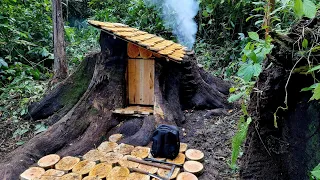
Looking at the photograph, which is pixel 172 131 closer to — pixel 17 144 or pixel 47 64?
pixel 17 144

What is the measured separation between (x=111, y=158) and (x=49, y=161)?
2.81ft

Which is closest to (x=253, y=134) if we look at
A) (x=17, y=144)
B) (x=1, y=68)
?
(x=17, y=144)

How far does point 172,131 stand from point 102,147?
3.87 ft

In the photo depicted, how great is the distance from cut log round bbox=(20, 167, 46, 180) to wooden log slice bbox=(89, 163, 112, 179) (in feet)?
2.17

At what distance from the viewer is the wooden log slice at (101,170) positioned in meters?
3.10

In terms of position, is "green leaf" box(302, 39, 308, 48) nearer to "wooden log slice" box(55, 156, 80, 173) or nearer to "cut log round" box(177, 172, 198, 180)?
"cut log round" box(177, 172, 198, 180)

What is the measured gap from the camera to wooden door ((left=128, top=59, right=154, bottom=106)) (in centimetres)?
492

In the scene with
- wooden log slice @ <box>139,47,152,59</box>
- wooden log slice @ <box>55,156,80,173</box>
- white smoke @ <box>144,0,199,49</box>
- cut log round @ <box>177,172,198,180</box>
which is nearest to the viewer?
cut log round @ <box>177,172,198,180</box>

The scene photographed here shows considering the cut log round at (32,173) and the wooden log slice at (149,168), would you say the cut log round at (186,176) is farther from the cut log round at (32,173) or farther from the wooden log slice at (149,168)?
the cut log round at (32,173)

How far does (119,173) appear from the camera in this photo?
10.3 ft

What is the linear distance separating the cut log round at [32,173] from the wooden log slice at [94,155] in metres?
0.59

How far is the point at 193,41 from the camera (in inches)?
392

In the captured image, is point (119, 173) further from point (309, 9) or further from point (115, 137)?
point (309, 9)

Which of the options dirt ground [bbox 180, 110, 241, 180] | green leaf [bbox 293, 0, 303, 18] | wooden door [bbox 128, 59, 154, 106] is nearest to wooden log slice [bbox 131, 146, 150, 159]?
dirt ground [bbox 180, 110, 241, 180]
